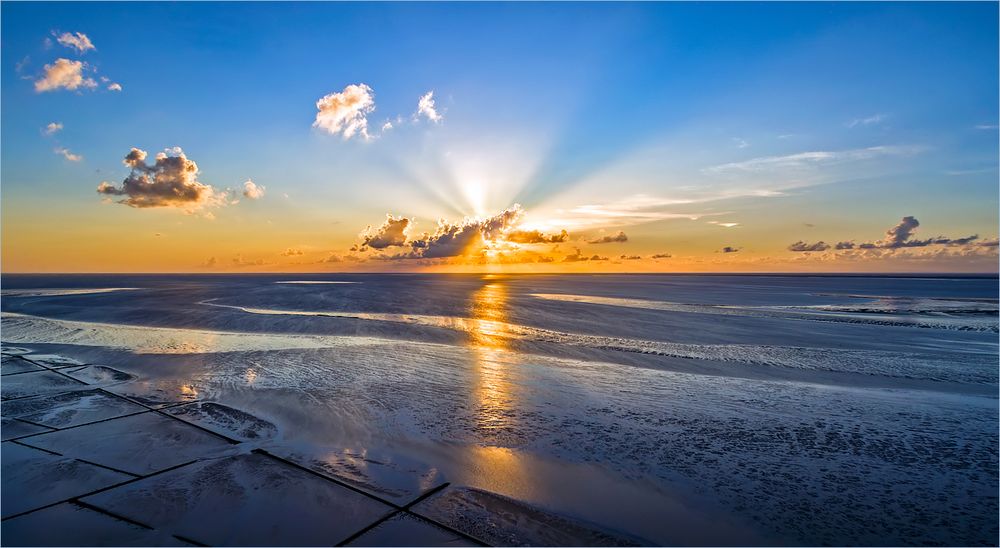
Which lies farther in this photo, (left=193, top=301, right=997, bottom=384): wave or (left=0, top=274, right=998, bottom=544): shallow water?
(left=193, top=301, right=997, bottom=384): wave

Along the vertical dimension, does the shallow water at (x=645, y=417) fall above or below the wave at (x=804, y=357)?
above

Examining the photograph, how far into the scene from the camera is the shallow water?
25.4 feet

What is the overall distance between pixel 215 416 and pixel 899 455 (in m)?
16.8

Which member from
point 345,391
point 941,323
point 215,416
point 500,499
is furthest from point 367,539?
point 941,323

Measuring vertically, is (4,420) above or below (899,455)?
above

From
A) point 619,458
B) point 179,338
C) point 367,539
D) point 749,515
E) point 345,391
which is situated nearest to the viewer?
point 367,539

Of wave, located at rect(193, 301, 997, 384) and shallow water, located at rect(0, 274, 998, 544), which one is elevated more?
shallow water, located at rect(0, 274, 998, 544)

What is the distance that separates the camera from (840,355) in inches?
848

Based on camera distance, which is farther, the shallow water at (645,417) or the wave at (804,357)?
the wave at (804,357)

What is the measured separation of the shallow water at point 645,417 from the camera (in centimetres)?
774

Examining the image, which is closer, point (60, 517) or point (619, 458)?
point (60, 517)

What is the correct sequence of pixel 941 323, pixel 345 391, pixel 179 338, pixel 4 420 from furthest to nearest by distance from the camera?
pixel 941 323
pixel 179 338
pixel 345 391
pixel 4 420

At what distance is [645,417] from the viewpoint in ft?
40.1

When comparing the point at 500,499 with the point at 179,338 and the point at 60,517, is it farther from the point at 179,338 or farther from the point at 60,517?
the point at 179,338
